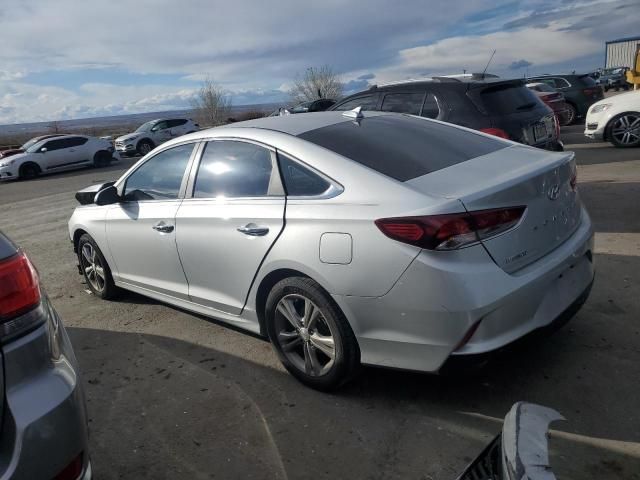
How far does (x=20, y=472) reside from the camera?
1626 millimetres

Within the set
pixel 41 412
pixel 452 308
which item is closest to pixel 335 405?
pixel 452 308

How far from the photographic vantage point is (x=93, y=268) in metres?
5.01

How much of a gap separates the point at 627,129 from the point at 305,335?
10.1 m

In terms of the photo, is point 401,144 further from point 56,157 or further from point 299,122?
point 56,157

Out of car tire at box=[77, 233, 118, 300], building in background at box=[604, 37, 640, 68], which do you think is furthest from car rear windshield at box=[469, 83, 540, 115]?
building in background at box=[604, 37, 640, 68]

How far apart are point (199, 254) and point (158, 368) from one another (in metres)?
0.84

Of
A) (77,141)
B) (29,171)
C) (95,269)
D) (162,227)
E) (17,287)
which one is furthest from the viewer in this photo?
(77,141)

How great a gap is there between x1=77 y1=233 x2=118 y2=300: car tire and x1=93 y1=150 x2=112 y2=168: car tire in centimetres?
1841

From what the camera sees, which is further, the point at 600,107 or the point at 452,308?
the point at 600,107

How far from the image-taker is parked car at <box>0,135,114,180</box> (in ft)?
64.3

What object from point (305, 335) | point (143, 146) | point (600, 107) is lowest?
point (143, 146)

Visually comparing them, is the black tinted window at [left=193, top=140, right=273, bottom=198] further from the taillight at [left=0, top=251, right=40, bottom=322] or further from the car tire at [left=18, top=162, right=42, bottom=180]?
the car tire at [left=18, top=162, right=42, bottom=180]

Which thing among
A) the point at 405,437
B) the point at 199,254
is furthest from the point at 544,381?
the point at 199,254

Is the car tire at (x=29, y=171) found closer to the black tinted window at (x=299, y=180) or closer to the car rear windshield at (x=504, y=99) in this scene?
the car rear windshield at (x=504, y=99)
